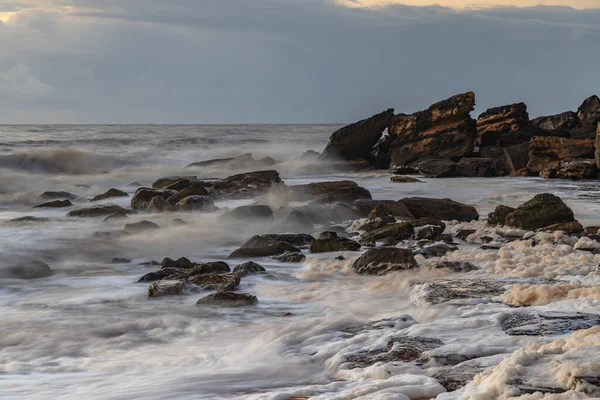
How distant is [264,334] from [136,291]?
2546mm

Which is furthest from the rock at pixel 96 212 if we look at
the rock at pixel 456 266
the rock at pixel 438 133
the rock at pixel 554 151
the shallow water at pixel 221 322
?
the rock at pixel 438 133

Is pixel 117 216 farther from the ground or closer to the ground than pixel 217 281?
closer to the ground

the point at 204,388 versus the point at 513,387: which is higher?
the point at 513,387

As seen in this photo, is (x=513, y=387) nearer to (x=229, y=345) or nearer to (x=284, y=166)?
(x=229, y=345)

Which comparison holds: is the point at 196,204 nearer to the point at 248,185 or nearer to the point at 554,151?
the point at 248,185

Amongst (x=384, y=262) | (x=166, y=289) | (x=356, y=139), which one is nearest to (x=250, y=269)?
(x=166, y=289)

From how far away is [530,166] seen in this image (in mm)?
23828

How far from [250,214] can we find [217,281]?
5885 millimetres

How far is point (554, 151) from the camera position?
23688 mm

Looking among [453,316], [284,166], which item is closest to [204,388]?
[453,316]

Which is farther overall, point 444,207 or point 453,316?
point 444,207

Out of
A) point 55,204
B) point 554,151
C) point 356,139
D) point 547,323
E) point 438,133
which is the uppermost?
point 438,133

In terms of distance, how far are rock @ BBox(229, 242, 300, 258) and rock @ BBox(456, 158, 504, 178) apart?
1486 centimetres

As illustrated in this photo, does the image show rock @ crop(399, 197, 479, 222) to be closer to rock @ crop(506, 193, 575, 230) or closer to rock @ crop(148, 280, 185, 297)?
rock @ crop(506, 193, 575, 230)
